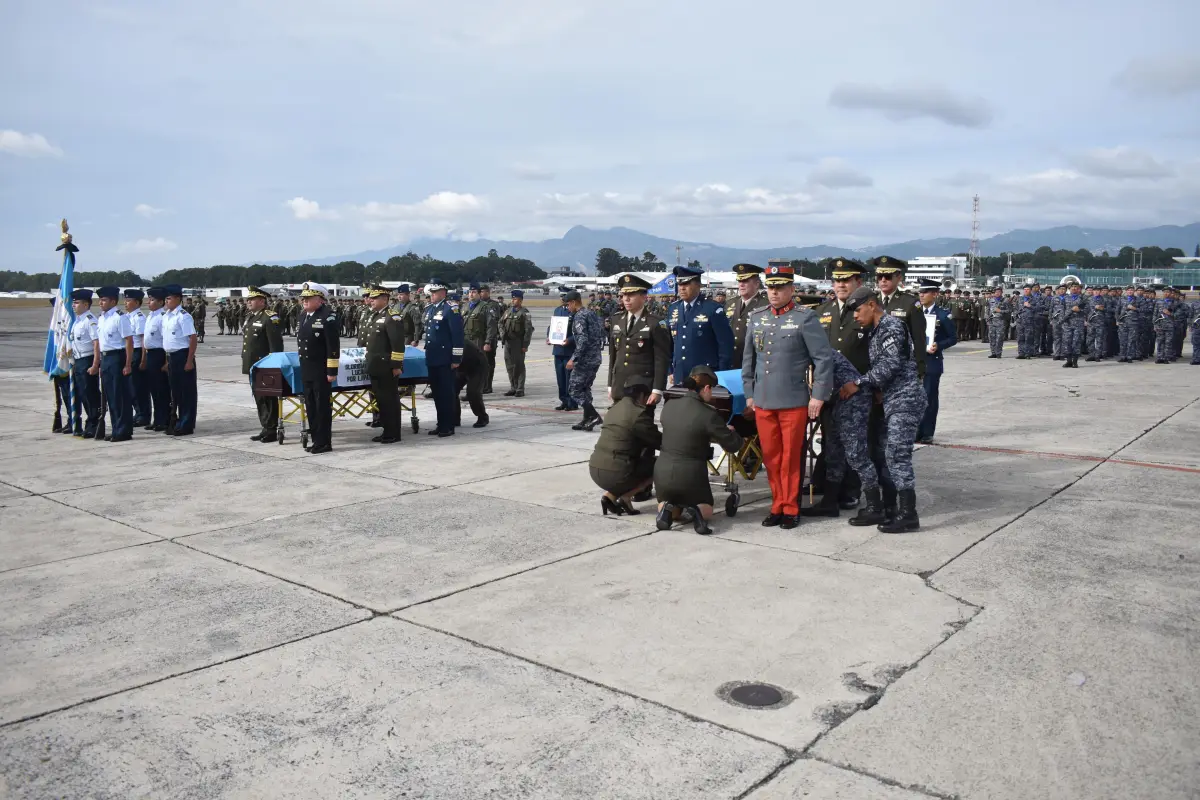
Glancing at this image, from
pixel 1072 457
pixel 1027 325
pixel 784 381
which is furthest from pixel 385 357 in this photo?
pixel 1027 325

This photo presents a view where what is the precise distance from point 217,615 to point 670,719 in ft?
8.76

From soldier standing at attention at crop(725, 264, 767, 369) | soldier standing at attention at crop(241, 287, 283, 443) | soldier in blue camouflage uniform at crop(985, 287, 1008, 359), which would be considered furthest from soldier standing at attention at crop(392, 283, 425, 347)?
soldier in blue camouflage uniform at crop(985, 287, 1008, 359)

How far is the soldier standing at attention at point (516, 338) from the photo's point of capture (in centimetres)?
1516

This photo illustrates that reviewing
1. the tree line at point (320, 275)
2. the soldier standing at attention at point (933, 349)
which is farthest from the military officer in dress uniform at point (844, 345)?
the tree line at point (320, 275)

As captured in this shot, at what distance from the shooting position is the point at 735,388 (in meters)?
7.71

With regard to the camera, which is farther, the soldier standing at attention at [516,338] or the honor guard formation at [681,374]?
the soldier standing at attention at [516,338]

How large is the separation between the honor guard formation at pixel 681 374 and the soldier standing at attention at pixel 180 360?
0.07ft

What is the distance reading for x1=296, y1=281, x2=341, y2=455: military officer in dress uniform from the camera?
369 inches

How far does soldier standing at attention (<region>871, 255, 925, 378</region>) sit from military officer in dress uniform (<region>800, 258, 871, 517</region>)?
500 mm

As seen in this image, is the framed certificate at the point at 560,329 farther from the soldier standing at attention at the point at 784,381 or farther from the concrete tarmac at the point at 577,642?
the soldier standing at attention at the point at 784,381

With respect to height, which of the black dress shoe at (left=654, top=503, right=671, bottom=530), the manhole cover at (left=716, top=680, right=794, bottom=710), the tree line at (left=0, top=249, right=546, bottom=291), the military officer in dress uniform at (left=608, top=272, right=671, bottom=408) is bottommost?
the manhole cover at (left=716, top=680, right=794, bottom=710)

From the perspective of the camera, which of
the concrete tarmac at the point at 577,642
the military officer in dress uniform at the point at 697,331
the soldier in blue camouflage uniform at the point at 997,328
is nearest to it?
the concrete tarmac at the point at 577,642

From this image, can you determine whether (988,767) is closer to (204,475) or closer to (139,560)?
(139,560)

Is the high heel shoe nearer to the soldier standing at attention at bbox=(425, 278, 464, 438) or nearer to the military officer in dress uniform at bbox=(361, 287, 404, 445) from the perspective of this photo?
the military officer in dress uniform at bbox=(361, 287, 404, 445)
